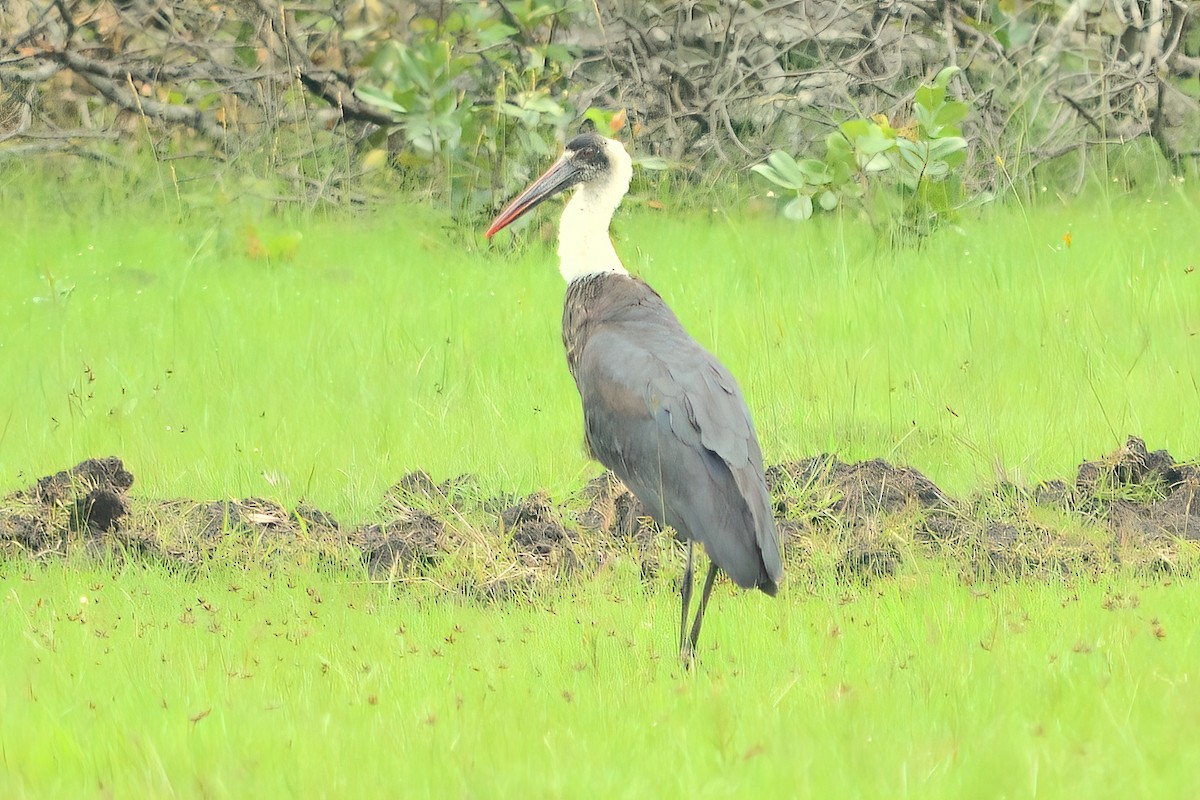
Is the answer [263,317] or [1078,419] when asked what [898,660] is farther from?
[263,317]

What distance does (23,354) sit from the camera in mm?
6902

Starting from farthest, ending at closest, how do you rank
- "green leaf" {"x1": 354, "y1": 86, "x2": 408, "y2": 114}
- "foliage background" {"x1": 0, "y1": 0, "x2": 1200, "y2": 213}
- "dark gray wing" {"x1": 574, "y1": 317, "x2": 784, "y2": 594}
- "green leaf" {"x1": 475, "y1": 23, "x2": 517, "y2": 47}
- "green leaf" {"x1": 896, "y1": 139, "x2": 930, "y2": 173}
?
"foliage background" {"x1": 0, "y1": 0, "x2": 1200, "y2": 213}, "green leaf" {"x1": 475, "y1": 23, "x2": 517, "y2": 47}, "green leaf" {"x1": 354, "y1": 86, "x2": 408, "y2": 114}, "green leaf" {"x1": 896, "y1": 139, "x2": 930, "y2": 173}, "dark gray wing" {"x1": 574, "y1": 317, "x2": 784, "y2": 594}

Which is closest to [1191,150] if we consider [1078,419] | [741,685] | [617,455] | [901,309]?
[901,309]

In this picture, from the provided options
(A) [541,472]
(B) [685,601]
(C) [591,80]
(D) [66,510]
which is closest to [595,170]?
(A) [541,472]

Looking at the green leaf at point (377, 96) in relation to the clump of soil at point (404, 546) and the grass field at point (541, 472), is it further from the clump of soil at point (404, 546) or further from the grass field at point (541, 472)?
the clump of soil at point (404, 546)

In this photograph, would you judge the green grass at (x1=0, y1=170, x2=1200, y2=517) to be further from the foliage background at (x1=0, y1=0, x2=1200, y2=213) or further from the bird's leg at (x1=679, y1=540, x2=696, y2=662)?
the bird's leg at (x1=679, y1=540, x2=696, y2=662)

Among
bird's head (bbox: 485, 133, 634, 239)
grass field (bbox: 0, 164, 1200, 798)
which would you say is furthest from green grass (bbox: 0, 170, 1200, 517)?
bird's head (bbox: 485, 133, 634, 239)

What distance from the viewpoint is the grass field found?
3400 mm

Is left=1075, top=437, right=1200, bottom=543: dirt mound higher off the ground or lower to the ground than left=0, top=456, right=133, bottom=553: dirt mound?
lower

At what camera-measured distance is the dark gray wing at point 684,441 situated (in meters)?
4.03

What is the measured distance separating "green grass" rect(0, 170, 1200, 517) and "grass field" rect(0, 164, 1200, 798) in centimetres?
2

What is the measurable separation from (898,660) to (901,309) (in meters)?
3.25

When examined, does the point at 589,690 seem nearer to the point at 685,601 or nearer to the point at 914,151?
the point at 685,601

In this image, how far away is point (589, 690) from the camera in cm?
379
